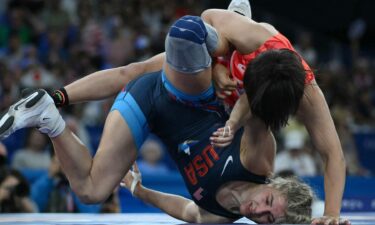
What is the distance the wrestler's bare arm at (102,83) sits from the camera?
13.3 ft

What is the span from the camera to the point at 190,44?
3611 millimetres

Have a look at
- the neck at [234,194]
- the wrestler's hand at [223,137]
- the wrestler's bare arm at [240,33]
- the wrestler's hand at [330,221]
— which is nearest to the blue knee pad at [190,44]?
the wrestler's bare arm at [240,33]

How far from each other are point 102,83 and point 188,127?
1.64 ft

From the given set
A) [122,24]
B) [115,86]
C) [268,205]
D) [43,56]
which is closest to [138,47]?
[122,24]

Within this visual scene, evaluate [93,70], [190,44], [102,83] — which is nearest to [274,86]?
[190,44]

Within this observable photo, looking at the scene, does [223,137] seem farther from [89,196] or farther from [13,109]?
[13,109]

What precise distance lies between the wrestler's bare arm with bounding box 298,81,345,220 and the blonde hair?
17 cm

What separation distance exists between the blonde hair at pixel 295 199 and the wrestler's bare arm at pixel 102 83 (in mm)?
945

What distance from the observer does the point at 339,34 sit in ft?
45.1

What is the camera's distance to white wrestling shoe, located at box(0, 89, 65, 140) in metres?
3.53

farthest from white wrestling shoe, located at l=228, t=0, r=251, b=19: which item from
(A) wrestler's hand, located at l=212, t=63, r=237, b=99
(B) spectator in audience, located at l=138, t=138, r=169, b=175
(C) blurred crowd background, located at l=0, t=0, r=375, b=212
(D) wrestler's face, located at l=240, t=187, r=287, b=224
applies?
(B) spectator in audience, located at l=138, t=138, r=169, b=175

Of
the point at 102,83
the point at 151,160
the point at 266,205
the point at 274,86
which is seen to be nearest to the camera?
the point at 274,86

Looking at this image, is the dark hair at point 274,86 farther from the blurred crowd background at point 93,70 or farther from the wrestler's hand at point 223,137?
the blurred crowd background at point 93,70

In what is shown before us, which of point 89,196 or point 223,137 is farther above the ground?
point 223,137
